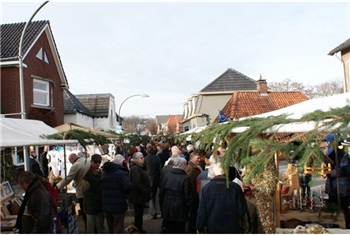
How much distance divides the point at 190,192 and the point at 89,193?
200 cm

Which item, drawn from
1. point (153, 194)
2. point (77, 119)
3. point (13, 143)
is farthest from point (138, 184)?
point (77, 119)

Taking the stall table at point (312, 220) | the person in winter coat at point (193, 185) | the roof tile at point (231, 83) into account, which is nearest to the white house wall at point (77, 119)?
the roof tile at point (231, 83)

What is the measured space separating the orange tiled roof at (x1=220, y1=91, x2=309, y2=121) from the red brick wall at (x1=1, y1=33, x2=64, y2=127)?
496 inches

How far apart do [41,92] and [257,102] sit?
55.3 feet

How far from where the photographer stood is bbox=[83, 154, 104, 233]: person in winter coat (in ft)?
20.9

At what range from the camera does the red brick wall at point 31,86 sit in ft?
56.1

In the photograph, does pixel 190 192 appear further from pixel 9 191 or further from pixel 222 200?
pixel 9 191

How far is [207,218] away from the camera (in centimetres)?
438

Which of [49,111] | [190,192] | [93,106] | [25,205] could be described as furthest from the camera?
[93,106]

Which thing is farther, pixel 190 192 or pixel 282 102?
pixel 282 102

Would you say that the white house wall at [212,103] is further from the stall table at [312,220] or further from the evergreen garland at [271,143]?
the evergreen garland at [271,143]

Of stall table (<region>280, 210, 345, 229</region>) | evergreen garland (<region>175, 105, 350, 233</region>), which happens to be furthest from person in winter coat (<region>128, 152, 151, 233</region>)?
evergreen garland (<region>175, 105, 350, 233</region>)

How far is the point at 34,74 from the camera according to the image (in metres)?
19.4

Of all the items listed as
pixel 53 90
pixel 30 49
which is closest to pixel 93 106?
pixel 53 90
